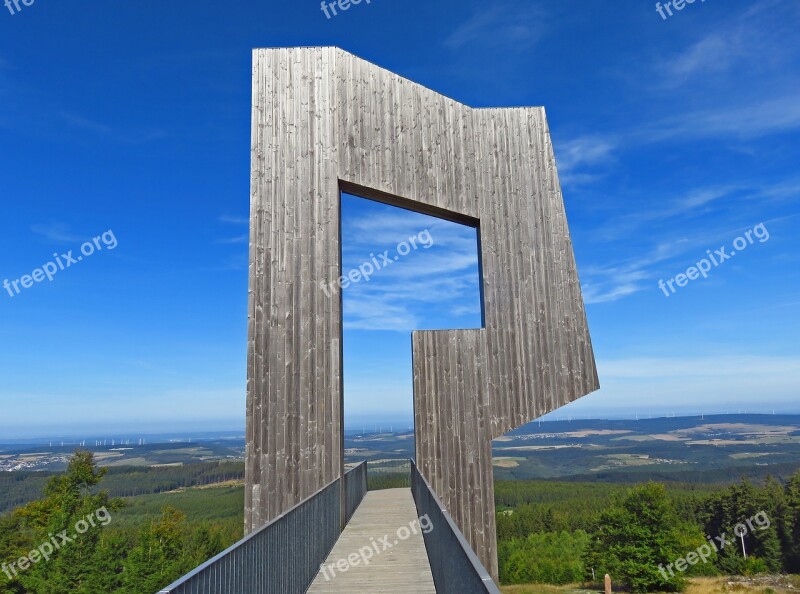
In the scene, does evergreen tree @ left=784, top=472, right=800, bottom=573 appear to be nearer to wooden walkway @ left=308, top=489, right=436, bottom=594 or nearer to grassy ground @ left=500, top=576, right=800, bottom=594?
grassy ground @ left=500, top=576, right=800, bottom=594

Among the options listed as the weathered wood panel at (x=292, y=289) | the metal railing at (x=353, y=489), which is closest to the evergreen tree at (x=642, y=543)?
the metal railing at (x=353, y=489)

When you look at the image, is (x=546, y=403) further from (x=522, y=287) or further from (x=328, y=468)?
(x=328, y=468)

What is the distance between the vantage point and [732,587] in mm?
55562

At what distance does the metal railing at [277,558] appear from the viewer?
9.58 feet

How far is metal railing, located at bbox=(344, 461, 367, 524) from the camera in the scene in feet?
30.8

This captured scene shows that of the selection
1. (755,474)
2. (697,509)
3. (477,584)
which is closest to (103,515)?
(477,584)

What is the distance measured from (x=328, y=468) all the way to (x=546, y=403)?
3.76 meters

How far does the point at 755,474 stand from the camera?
127062mm

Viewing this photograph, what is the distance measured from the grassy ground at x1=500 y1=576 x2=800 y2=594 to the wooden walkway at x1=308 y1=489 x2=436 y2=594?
46.2 meters
